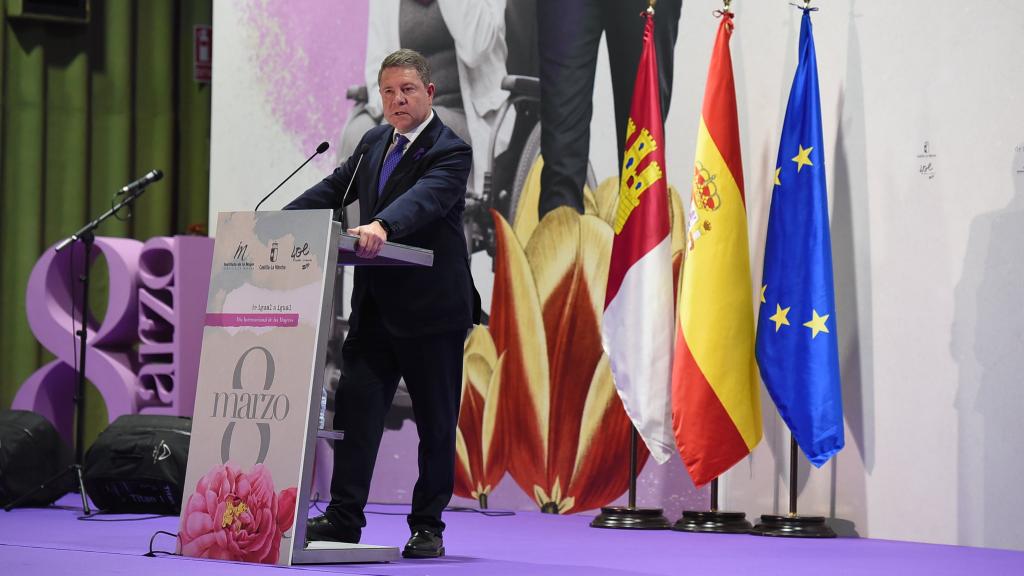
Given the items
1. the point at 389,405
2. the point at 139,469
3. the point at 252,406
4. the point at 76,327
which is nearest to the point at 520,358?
the point at 139,469

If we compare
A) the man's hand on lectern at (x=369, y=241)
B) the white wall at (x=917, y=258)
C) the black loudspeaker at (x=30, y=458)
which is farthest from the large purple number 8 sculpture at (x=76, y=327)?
the man's hand on lectern at (x=369, y=241)

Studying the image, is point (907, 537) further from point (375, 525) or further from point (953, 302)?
point (375, 525)

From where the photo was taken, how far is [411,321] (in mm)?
3711

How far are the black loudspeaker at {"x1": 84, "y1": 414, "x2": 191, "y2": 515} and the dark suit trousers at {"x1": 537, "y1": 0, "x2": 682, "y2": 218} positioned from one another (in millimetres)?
1920

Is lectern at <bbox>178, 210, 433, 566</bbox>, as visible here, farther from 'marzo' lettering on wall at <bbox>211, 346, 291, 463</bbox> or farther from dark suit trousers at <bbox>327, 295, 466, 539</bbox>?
dark suit trousers at <bbox>327, 295, 466, 539</bbox>

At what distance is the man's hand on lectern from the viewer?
3.33m

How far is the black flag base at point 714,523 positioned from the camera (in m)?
4.95

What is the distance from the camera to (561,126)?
19.2 feet

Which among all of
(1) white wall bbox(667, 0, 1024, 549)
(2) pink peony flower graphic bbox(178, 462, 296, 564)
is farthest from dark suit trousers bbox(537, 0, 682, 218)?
(2) pink peony flower graphic bbox(178, 462, 296, 564)

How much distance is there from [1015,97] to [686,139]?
136 centimetres

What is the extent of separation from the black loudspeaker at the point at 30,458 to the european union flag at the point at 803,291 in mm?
3138

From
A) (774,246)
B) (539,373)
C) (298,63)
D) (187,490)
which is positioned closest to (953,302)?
(774,246)

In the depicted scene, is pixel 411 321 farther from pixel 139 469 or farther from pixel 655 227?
pixel 139 469

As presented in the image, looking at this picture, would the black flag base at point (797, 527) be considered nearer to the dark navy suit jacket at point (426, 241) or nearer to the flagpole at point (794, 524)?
the flagpole at point (794, 524)
